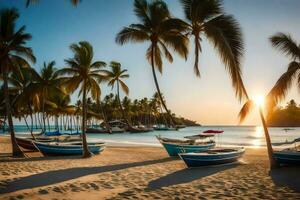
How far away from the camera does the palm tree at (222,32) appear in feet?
32.4

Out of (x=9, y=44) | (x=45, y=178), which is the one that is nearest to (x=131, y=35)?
(x=9, y=44)

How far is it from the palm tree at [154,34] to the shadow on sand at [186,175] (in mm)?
5588

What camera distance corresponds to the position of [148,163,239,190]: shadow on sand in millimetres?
10859

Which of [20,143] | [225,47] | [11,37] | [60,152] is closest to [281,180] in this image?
[225,47]

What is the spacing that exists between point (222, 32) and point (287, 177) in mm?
6513

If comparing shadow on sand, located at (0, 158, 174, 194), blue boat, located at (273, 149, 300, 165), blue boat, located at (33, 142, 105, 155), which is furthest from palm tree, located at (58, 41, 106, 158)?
blue boat, located at (273, 149, 300, 165)

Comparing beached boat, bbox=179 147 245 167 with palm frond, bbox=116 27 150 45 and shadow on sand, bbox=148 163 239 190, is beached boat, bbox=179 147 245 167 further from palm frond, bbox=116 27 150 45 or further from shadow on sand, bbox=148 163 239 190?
palm frond, bbox=116 27 150 45

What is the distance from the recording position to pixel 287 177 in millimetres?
11914

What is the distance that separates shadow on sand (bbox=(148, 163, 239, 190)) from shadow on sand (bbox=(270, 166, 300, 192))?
2473 millimetres

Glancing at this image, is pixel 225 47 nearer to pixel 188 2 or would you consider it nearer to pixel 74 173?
pixel 188 2

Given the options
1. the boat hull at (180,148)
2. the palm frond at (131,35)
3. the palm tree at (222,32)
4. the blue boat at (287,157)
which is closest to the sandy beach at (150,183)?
the blue boat at (287,157)

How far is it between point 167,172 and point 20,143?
1703 centimetres

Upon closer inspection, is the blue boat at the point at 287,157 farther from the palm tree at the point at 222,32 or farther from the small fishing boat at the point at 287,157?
the palm tree at the point at 222,32

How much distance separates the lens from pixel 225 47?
33.4ft
